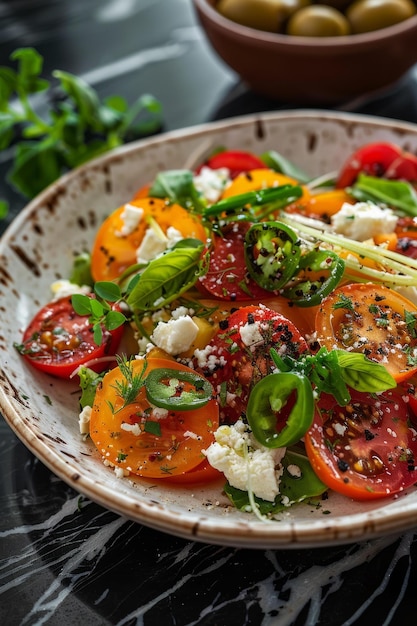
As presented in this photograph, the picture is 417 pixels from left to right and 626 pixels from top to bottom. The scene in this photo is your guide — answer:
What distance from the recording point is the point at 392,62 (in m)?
3.86

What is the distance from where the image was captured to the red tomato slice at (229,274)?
2.48m

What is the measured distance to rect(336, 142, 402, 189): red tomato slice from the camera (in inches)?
128

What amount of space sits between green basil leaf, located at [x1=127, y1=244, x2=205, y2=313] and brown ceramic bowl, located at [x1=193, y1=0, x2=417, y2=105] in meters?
1.74

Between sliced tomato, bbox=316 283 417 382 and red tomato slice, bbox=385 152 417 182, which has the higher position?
sliced tomato, bbox=316 283 417 382

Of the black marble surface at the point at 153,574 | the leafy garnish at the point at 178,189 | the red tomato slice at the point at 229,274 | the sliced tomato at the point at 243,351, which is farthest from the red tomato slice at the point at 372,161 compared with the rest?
the black marble surface at the point at 153,574

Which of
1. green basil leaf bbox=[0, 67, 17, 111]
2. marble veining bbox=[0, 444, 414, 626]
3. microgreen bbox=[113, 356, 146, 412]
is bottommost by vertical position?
marble veining bbox=[0, 444, 414, 626]

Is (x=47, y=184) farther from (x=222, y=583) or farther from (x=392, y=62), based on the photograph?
(x=222, y=583)

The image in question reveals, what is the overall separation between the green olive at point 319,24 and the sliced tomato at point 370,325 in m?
2.03

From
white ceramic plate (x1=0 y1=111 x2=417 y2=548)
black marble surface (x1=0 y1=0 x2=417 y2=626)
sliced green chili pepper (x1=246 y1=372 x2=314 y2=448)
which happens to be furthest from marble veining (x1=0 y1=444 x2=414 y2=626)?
sliced green chili pepper (x1=246 y1=372 x2=314 y2=448)

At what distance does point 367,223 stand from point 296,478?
96cm

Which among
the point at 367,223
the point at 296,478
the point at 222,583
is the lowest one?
the point at 222,583

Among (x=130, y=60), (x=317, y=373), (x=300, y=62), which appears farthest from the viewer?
(x=130, y=60)

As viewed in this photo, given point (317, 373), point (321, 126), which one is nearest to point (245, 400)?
point (317, 373)

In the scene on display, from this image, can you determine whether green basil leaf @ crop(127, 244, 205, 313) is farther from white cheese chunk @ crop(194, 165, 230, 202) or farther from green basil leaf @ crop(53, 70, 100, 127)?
green basil leaf @ crop(53, 70, 100, 127)
